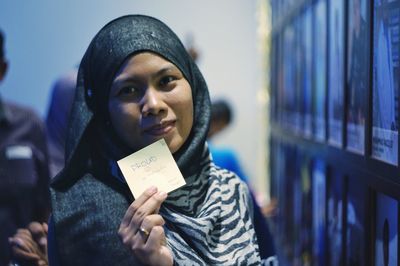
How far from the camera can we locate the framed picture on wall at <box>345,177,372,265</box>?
4.37 ft

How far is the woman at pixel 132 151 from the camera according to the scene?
1125 millimetres

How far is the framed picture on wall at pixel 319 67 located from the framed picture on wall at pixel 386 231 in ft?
1.82

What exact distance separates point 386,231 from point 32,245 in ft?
2.71

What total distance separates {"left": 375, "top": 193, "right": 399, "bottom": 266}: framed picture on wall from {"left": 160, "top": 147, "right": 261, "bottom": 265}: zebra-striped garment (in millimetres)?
280

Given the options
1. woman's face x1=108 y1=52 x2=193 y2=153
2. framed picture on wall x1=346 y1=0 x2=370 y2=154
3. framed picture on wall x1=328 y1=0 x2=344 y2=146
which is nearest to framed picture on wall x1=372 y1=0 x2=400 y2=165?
framed picture on wall x1=346 y1=0 x2=370 y2=154

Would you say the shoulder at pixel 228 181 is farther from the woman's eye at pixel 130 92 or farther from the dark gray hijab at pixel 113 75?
the woman's eye at pixel 130 92

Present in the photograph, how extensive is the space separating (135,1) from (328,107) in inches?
26.2

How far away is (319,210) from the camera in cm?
191

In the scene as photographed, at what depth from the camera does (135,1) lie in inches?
64.1

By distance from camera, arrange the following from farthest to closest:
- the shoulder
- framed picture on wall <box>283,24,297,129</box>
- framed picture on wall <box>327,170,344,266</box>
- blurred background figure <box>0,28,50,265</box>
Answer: framed picture on wall <box>283,24,297,129</box>, framed picture on wall <box>327,170,344,266</box>, blurred background figure <box>0,28,50,265</box>, the shoulder

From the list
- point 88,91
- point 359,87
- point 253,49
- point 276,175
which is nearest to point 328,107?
point 359,87

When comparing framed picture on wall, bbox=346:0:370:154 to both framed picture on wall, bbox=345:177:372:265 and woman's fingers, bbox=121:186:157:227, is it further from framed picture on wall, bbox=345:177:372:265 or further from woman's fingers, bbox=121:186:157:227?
woman's fingers, bbox=121:186:157:227

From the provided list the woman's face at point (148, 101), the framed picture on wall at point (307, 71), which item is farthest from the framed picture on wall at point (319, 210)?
the woman's face at point (148, 101)

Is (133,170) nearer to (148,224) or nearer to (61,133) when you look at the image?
(148,224)
